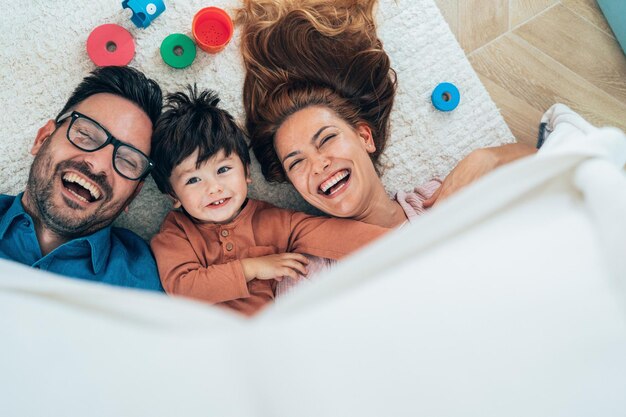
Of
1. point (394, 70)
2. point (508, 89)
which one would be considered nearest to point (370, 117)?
point (394, 70)

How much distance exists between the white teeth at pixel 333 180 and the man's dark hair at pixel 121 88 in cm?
45

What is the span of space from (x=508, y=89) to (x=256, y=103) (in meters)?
0.73

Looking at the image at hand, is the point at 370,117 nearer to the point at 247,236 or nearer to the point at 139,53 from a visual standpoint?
the point at 247,236

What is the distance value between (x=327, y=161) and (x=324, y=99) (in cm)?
19

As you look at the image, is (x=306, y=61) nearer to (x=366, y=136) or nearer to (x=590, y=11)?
(x=366, y=136)

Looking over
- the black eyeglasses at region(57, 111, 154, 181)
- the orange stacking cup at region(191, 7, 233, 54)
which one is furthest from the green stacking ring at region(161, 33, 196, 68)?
the black eyeglasses at region(57, 111, 154, 181)

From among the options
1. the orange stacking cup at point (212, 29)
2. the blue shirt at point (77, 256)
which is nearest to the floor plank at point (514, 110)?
the orange stacking cup at point (212, 29)

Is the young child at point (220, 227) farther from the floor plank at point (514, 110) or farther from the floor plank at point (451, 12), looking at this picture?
the floor plank at point (451, 12)

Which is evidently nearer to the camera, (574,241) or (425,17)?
(574,241)

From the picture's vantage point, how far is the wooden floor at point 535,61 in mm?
1384

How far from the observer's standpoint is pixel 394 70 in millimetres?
1342

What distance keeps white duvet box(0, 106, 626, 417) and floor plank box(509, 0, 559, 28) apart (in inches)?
37.1

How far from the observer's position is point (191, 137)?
1104mm

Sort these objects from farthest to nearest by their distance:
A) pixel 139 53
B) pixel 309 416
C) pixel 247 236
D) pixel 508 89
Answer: pixel 508 89 < pixel 139 53 < pixel 247 236 < pixel 309 416
